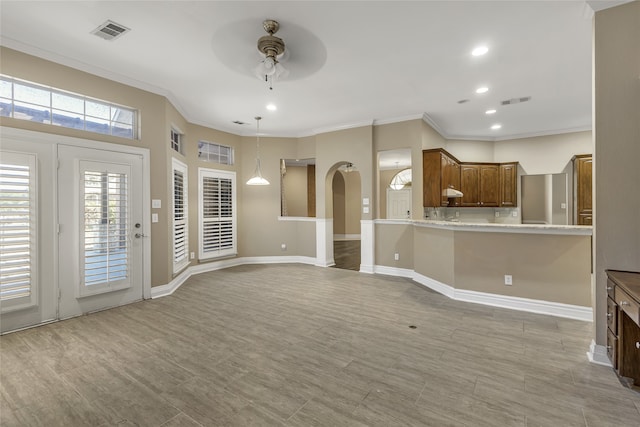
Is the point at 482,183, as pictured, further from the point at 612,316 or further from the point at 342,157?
the point at 612,316

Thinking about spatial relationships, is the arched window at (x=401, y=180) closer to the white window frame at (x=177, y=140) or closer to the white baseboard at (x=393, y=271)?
the white baseboard at (x=393, y=271)

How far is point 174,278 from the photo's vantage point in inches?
188

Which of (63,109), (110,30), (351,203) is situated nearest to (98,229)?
(63,109)

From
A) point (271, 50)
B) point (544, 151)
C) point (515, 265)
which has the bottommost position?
point (515, 265)

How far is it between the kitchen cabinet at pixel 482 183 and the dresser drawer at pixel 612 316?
190 inches

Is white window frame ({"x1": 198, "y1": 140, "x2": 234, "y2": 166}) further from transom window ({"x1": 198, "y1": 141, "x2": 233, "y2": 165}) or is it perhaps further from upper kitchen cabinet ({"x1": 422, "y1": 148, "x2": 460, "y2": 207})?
upper kitchen cabinet ({"x1": 422, "y1": 148, "x2": 460, "y2": 207})

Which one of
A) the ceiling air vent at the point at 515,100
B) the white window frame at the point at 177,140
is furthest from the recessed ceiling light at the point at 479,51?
the white window frame at the point at 177,140

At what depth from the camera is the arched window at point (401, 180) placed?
34.1 ft

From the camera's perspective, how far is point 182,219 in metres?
5.27

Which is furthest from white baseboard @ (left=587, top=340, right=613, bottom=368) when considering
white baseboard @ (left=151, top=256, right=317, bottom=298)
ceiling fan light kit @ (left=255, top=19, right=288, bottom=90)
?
white baseboard @ (left=151, top=256, right=317, bottom=298)

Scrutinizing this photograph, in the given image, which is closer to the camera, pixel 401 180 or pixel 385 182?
pixel 401 180

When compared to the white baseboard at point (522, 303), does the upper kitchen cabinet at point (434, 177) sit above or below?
above

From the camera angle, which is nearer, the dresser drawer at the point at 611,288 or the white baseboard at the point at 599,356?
the dresser drawer at the point at 611,288

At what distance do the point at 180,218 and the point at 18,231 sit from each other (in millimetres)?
2233
